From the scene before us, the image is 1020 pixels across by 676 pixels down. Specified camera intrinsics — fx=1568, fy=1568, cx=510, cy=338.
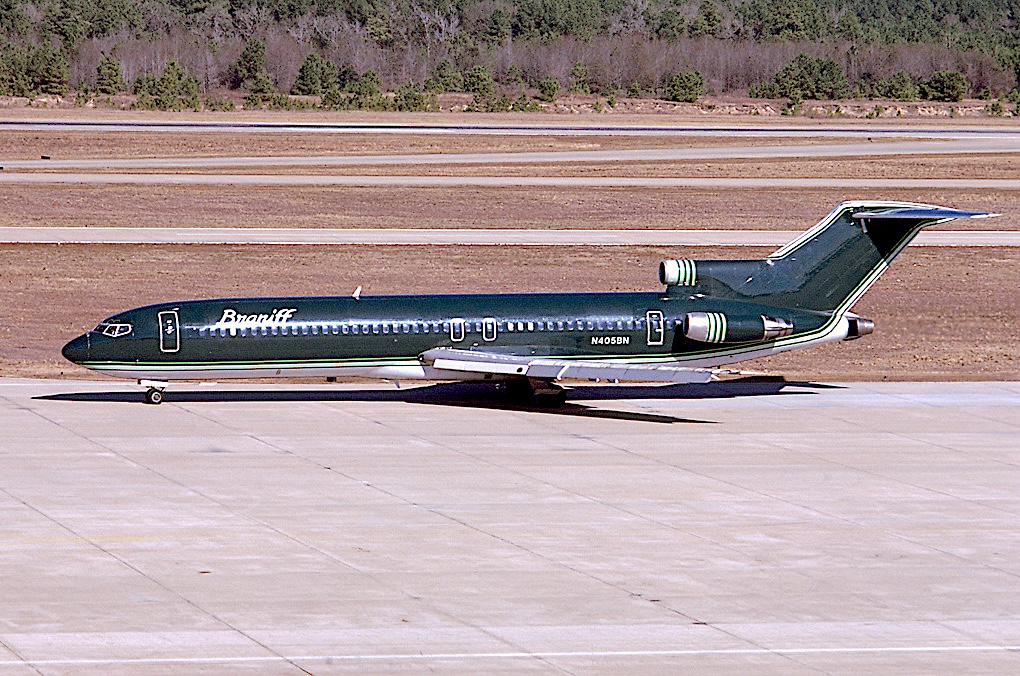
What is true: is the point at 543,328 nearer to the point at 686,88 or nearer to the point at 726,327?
the point at 726,327

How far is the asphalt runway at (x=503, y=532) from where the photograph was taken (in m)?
21.9

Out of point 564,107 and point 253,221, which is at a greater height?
point 564,107

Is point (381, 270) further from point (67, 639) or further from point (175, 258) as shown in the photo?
point (67, 639)

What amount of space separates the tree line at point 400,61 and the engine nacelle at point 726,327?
328 ft

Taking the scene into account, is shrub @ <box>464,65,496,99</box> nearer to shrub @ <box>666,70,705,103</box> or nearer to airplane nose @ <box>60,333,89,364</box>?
shrub @ <box>666,70,705,103</box>

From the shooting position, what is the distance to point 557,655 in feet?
70.3

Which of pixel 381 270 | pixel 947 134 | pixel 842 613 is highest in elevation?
pixel 947 134

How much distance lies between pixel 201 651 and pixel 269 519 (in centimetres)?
727

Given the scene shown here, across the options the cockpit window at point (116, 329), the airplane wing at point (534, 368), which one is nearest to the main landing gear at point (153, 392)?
the cockpit window at point (116, 329)

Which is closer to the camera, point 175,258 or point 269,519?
point 269,519

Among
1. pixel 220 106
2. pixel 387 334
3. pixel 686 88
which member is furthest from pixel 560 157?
pixel 686 88

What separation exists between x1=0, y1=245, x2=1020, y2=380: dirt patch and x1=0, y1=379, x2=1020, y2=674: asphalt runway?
5.78 metres

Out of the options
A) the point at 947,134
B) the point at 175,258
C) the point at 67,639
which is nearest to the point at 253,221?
the point at 175,258

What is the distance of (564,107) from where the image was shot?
14788cm
